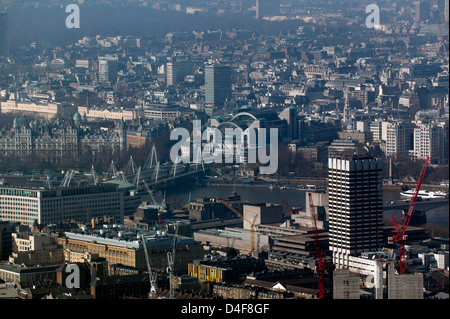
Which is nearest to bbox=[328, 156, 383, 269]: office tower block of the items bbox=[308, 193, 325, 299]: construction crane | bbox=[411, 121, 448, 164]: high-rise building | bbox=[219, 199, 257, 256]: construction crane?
bbox=[308, 193, 325, 299]: construction crane

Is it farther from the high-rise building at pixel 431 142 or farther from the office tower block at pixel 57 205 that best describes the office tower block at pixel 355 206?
the high-rise building at pixel 431 142

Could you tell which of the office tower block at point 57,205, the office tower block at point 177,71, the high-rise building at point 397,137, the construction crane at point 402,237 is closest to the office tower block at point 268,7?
the office tower block at point 177,71

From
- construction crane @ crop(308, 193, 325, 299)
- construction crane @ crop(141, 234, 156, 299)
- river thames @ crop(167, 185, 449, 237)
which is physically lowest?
river thames @ crop(167, 185, 449, 237)

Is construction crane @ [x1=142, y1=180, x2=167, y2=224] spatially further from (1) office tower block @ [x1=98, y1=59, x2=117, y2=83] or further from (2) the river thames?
(1) office tower block @ [x1=98, y1=59, x2=117, y2=83]

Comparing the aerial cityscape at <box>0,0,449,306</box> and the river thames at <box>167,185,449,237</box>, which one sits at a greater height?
the aerial cityscape at <box>0,0,449,306</box>

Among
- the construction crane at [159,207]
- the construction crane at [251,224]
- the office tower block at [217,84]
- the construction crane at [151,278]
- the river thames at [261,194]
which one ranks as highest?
the office tower block at [217,84]
